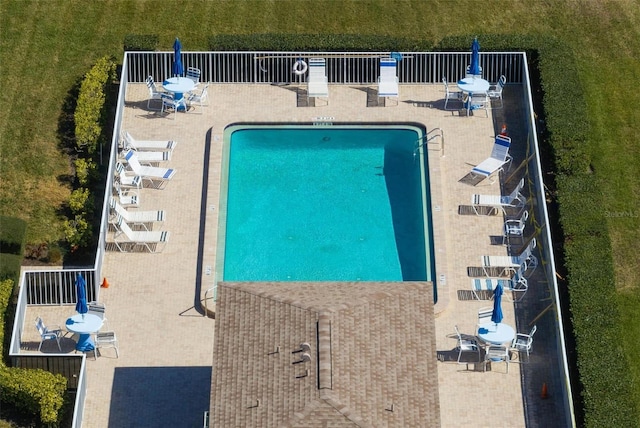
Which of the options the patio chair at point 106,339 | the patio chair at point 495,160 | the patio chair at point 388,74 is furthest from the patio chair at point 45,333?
the patio chair at point 388,74

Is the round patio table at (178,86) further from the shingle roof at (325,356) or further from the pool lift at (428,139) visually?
the shingle roof at (325,356)

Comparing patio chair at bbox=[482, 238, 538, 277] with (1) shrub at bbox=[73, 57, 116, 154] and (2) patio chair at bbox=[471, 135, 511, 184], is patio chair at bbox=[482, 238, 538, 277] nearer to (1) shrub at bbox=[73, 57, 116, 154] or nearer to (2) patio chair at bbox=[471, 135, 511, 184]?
(2) patio chair at bbox=[471, 135, 511, 184]

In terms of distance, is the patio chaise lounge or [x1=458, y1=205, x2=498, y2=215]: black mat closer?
the patio chaise lounge

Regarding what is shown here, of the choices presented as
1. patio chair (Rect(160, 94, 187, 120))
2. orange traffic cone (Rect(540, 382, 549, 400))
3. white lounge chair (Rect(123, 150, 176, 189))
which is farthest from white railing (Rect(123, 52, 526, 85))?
orange traffic cone (Rect(540, 382, 549, 400))

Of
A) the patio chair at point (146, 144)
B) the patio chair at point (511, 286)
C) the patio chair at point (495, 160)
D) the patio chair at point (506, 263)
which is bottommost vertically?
the patio chair at point (511, 286)

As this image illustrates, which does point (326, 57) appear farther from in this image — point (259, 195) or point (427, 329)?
point (427, 329)
